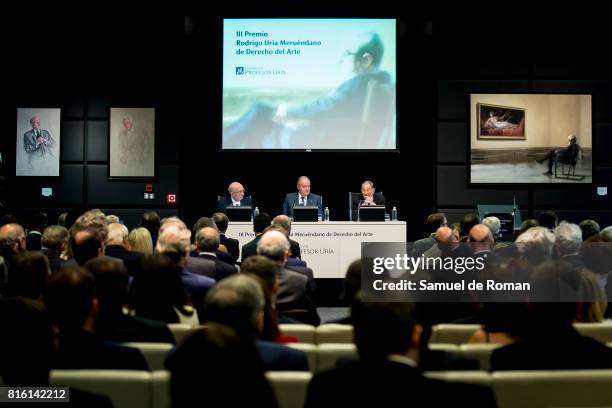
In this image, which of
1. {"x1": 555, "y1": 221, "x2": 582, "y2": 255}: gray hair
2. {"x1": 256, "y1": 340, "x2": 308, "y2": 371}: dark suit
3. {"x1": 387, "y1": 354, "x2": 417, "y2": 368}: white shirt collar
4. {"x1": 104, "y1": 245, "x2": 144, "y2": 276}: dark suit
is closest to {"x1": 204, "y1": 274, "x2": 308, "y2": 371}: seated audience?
{"x1": 256, "y1": 340, "x2": 308, "y2": 371}: dark suit

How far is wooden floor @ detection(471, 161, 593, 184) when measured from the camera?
10172 millimetres

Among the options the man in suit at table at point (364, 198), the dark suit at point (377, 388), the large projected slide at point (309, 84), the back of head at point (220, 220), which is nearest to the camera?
the dark suit at point (377, 388)

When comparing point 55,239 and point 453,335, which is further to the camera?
point 55,239

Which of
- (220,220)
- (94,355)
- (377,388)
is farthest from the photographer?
(220,220)

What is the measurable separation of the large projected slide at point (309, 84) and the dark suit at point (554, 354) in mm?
7468

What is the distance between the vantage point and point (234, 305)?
242 cm

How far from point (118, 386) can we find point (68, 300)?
1.85 ft

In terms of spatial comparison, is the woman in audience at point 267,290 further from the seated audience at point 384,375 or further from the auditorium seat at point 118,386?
the seated audience at point 384,375

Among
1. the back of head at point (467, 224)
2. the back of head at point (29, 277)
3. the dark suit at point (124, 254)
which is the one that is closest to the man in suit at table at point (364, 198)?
the back of head at point (467, 224)

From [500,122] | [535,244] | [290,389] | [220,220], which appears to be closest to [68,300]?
[290,389]

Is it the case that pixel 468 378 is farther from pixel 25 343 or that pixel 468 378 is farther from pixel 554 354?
pixel 25 343

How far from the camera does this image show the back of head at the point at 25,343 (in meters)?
2.29

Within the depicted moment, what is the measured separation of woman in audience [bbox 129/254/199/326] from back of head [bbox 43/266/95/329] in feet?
2.44

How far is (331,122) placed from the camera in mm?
10000
